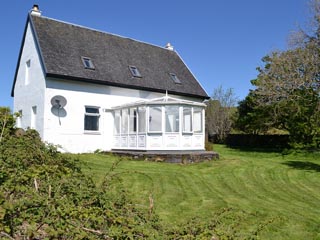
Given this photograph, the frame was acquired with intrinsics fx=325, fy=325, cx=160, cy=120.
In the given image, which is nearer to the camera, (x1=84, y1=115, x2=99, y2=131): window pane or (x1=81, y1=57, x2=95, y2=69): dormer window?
(x1=84, y1=115, x2=99, y2=131): window pane

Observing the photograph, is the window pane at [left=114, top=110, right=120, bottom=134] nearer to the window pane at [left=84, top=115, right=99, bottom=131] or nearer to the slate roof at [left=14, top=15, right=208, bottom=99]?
the window pane at [left=84, top=115, right=99, bottom=131]

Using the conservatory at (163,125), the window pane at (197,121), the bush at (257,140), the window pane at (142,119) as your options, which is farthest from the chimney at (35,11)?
the bush at (257,140)

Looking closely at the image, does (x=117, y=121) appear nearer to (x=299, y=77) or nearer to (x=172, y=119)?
(x=172, y=119)

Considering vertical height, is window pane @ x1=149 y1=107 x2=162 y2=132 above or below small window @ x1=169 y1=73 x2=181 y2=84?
below

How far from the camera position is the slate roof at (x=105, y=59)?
59.5 ft

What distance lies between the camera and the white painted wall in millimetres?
17703

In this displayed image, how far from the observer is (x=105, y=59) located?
20547 mm

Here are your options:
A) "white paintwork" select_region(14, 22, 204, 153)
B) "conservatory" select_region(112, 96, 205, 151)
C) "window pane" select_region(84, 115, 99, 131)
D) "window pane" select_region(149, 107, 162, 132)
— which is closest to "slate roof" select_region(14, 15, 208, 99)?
"white paintwork" select_region(14, 22, 204, 153)

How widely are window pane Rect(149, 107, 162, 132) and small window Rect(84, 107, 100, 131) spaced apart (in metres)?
3.76

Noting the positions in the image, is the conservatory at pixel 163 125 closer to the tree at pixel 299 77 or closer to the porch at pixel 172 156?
the porch at pixel 172 156

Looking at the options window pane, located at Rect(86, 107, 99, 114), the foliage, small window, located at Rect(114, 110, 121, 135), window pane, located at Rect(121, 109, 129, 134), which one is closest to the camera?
the foliage

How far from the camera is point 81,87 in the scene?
18.4 m

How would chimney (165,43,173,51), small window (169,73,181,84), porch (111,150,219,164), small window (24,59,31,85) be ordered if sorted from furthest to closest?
chimney (165,43,173,51) < small window (169,73,181,84) < small window (24,59,31,85) < porch (111,150,219,164)

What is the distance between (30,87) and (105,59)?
4.81 metres
